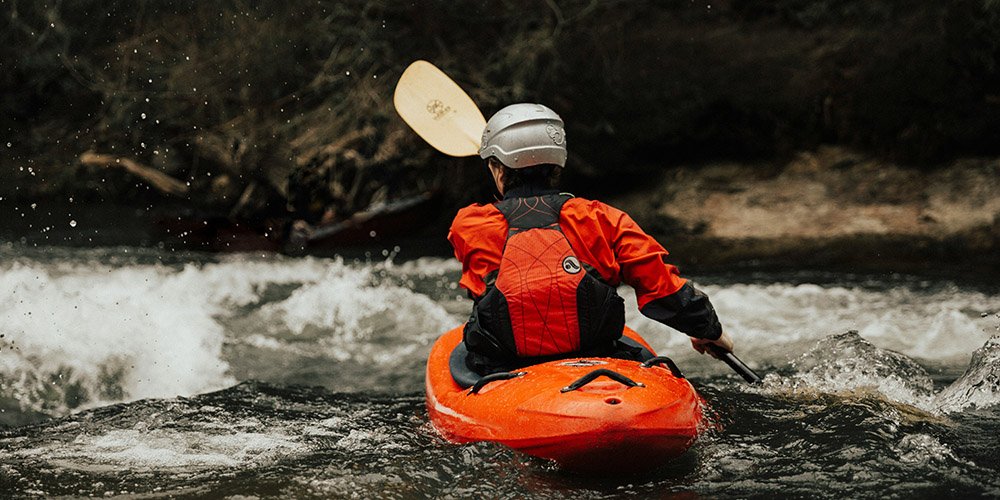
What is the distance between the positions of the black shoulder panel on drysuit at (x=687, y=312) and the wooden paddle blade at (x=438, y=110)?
1394mm

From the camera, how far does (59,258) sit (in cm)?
815


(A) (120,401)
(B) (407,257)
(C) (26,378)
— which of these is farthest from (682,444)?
(B) (407,257)

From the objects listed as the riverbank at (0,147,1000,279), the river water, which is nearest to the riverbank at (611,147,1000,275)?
the riverbank at (0,147,1000,279)

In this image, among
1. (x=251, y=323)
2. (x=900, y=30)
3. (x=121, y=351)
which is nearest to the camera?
(x=121, y=351)

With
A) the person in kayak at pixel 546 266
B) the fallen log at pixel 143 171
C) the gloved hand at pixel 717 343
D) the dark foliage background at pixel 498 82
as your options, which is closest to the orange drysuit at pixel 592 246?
the person in kayak at pixel 546 266

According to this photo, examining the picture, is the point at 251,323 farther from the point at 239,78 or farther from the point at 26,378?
the point at 239,78

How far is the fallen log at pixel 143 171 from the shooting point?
10.0m

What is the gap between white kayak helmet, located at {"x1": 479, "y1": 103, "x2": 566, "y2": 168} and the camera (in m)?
3.40

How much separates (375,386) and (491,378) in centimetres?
184

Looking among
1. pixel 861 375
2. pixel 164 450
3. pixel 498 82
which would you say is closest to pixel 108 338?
pixel 164 450

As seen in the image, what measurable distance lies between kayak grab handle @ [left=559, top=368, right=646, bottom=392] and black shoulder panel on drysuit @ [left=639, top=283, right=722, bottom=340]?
424 mm

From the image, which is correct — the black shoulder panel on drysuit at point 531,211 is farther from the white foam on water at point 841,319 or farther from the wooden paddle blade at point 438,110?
the white foam on water at point 841,319

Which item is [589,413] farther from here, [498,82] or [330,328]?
[498,82]

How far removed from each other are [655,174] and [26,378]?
226 inches
